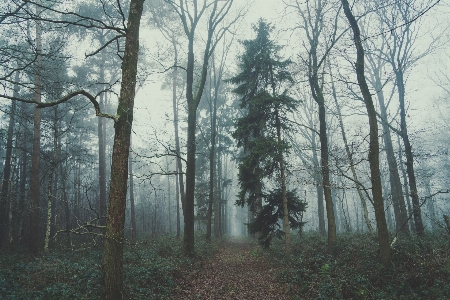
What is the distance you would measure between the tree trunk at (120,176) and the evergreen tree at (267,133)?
328 inches

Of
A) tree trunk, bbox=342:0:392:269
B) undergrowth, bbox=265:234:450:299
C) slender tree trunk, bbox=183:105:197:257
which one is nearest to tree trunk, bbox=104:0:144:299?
undergrowth, bbox=265:234:450:299

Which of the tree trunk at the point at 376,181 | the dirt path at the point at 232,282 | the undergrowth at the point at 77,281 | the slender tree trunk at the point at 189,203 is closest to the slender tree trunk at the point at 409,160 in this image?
the tree trunk at the point at 376,181

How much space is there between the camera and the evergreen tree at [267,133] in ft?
42.7

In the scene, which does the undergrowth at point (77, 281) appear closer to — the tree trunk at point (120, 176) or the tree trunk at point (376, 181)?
the tree trunk at point (120, 176)

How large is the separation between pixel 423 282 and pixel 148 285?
733cm

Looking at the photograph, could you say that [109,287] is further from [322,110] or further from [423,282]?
[322,110]

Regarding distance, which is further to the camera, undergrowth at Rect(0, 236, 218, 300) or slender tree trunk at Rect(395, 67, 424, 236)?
slender tree trunk at Rect(395, 67, 424, 236)

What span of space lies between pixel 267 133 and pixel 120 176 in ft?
31.8

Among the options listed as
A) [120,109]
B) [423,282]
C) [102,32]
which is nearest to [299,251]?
→ [423,282]

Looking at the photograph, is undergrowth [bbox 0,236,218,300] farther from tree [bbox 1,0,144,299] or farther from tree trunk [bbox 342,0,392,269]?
tree trunk [bbox 342,0,392,269]

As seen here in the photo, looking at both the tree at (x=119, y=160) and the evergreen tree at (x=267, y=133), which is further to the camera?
the evergreen tree at (x=267, y=133)

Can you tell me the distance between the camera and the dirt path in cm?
742

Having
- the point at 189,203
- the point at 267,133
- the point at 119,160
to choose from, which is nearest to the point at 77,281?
the point at 119,160

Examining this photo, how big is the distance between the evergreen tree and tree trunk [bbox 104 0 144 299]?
8328mm
